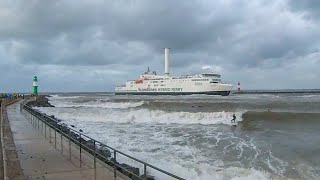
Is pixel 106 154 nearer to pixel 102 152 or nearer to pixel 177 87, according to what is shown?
pixel 102 152

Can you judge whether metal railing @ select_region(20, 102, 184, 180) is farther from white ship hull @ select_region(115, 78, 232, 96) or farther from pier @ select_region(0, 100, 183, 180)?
white ship hull @ select_region(115, 78, 232, 96)

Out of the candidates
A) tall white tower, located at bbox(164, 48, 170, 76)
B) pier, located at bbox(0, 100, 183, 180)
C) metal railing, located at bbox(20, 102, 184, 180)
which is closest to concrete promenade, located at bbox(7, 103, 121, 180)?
pier, located at bbox(0, 100, 183, 180)

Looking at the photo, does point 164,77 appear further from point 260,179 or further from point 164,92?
point 260,179

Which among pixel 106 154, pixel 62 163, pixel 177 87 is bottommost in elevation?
pixel 106 154

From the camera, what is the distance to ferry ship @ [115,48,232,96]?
95.1 meters

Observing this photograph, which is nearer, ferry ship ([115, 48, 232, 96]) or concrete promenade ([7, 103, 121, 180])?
concrete promenade ([7, 103, 121, 180])

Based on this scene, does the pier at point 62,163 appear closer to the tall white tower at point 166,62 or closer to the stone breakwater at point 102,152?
the stone breakwater at point 102,152

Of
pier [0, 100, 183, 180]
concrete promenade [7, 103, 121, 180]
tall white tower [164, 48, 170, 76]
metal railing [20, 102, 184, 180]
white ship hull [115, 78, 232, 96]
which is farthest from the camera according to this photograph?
tall white tower [164, 48, 170, 76]

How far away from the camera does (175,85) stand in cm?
10275

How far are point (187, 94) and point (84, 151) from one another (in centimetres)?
8888

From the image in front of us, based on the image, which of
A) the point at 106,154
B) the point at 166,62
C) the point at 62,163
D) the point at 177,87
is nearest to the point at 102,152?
the point at 106,154

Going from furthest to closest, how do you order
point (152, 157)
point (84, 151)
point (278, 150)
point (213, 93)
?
point (213, 93), point (278, 150), point (152, 157), point (84, 151)

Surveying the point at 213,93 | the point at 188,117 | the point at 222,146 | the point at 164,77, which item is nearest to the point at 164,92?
the point at 164,77

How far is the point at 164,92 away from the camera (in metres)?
106
